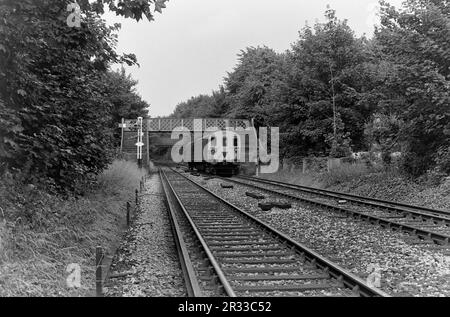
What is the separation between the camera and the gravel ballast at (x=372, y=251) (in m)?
5.73

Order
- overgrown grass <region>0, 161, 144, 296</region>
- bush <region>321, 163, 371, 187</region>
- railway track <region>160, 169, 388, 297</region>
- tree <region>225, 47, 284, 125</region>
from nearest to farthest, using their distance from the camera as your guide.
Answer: overgrown grass <region>0, 161, 144, 296</region> < railway track <region>160, 169, 388, 297</region> < bush <region>321, 163, 371, 187</region> < tree <region>225, 47, 284, 125</region>

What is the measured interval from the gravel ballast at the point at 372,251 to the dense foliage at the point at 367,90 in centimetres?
543

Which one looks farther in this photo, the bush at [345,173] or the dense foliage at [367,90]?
the bush at [345,173]

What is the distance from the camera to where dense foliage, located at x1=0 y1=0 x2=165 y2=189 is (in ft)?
20.7

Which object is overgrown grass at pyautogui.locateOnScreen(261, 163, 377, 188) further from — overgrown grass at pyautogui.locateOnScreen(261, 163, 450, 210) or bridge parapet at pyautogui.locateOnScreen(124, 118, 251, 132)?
bridge parapet at pyautogui.locateOnScreen(124, 118, 251, 132)

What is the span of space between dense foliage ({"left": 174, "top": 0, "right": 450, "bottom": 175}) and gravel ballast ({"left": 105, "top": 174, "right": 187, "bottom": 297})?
8.87m

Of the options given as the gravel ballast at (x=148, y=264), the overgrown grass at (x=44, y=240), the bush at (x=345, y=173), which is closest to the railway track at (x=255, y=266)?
the gravel ballast at (x=148, y=264)

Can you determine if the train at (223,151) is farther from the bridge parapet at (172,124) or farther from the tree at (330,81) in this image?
the bridge parapet at (172,124)

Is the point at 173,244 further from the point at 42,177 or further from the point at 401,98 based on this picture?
the point at 401,98

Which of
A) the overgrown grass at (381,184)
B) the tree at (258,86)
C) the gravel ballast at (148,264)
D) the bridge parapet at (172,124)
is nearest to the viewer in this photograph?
the gravel ballast at (148,264)

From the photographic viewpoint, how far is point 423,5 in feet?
49.4

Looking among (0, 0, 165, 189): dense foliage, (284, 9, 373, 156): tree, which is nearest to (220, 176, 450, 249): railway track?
(0, 0, 165, 189): dense foliage

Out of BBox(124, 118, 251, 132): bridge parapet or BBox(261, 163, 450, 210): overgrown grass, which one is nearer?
BBox(261, 163, 450, 210): overgrown grass

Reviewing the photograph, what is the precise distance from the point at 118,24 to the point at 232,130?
809 inches
